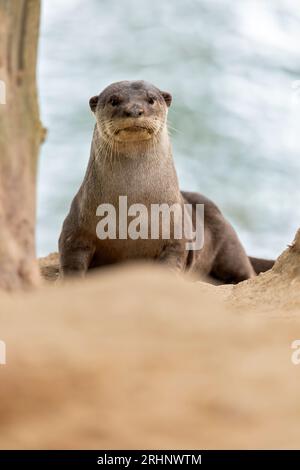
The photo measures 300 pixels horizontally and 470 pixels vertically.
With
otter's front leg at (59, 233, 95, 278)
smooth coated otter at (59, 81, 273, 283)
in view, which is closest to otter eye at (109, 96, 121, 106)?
smooth coated otter at (59, 81, 273, 283)

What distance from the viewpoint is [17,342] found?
3180mm

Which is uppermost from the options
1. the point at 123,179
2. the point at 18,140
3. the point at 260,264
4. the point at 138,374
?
the point at 260,264

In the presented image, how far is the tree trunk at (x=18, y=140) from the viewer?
425 centimetres

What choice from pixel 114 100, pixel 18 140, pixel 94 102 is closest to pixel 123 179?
pixel 114 100

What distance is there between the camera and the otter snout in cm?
645

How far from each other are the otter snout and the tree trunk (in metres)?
1.90

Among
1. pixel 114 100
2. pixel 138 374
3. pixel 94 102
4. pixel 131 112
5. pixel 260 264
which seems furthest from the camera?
pixel 260 264

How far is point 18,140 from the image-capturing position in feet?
14.5

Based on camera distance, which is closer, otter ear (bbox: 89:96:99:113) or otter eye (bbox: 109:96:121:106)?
otter eye (bbox: 109:96:121:106)

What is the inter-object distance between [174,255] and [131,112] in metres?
1.09

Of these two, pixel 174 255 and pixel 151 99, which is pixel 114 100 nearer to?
pixel 151 99

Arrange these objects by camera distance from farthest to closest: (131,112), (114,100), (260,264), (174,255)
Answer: (260,264), (174,255), (114,100), (131,112)

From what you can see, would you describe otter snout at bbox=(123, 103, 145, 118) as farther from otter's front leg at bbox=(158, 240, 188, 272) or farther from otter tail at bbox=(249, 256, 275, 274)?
otter tail at bbox=(249, 256, 275, 274)
